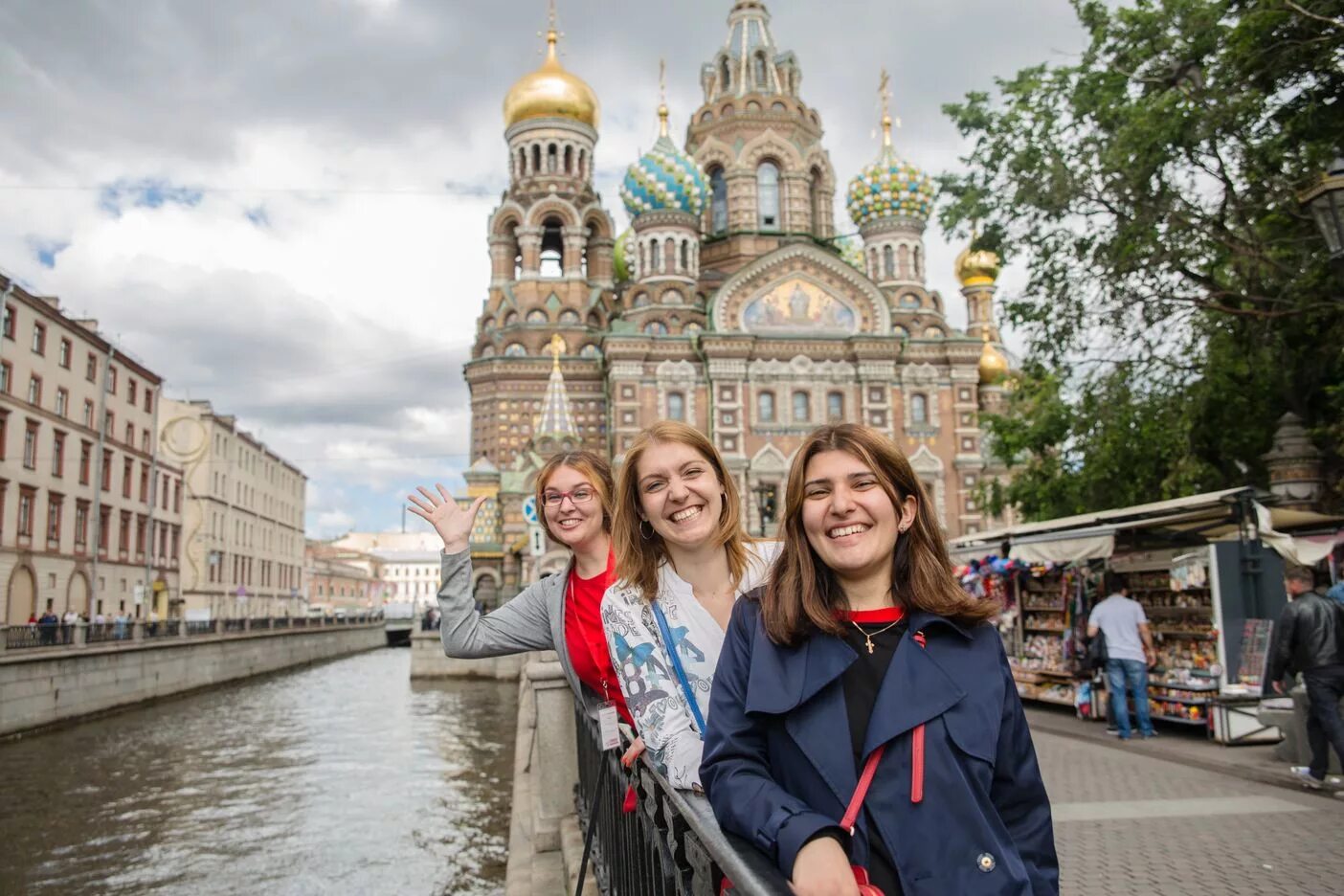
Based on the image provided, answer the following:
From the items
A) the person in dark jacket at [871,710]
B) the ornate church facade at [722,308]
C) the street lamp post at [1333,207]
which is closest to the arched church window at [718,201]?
the ornate church facade at [722,308]

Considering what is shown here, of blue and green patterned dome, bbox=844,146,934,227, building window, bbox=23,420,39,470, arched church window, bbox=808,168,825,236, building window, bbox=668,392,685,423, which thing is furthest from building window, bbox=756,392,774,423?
building window, bbox=23,420,39,470

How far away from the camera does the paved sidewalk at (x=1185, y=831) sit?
5109 millimetres

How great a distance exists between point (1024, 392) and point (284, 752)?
48.0 feet

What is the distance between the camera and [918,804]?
6.64 ft

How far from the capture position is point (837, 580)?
243cm

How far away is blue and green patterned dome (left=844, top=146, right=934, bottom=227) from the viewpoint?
41.1 meters

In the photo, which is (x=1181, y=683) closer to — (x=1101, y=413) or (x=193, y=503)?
(x=1101, y=413)

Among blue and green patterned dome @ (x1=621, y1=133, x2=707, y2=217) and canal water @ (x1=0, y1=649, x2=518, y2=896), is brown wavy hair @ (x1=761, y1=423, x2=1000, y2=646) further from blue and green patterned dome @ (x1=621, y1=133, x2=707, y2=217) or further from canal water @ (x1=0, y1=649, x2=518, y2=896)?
blue and green patterned dome @ (x1=621, y1=133, x2=707, y2=217)

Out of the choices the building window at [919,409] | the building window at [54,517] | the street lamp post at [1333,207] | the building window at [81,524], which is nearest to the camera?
the street lamp post at [1333,207]

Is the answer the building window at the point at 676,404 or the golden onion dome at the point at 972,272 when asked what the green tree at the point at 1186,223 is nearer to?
the building window at the point at 676,404

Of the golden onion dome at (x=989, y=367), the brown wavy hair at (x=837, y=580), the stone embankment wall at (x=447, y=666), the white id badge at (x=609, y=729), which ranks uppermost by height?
the golden onion dome at (x=989, y=367)

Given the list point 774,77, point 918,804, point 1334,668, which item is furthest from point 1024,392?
point 774,77

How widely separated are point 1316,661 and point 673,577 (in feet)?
20.1

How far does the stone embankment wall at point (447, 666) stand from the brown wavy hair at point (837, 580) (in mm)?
25750
